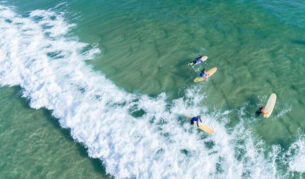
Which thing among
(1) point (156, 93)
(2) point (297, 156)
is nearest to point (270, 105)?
(2) point (297, 156)

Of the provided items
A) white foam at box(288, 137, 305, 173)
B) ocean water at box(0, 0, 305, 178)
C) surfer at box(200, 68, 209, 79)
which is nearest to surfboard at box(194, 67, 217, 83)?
surfer at box(200, 68, 209, 79)

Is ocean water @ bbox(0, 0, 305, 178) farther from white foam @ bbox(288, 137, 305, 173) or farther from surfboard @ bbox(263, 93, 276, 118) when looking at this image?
surfboard @ bbox(263, 93, 276, 118)

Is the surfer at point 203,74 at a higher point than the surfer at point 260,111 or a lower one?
higher

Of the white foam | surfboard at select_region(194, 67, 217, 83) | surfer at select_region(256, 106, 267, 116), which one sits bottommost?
the white foam

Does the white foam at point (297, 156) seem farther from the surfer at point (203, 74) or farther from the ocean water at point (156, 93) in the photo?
the surfer at point (203, 74)

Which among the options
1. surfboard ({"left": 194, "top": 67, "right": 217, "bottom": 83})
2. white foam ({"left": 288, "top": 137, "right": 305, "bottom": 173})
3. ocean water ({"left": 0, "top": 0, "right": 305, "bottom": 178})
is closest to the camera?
white foam ({"left": 288, "top": 137, "right": 305, "bottom": 173})

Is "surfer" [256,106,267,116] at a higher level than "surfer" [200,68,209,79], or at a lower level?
lower

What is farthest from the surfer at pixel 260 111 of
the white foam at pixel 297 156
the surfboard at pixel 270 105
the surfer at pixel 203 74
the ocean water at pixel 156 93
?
the surfer at pixel 203 74

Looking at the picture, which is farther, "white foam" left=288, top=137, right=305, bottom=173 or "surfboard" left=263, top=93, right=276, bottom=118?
"surfboard" left=263, top=93, right=276, bottom=118

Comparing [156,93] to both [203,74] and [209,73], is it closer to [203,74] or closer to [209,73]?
[203,74]
